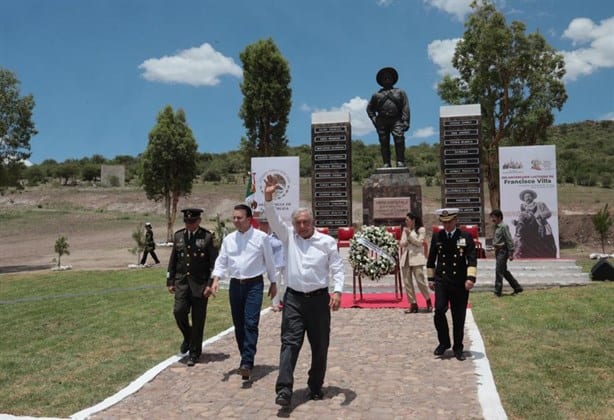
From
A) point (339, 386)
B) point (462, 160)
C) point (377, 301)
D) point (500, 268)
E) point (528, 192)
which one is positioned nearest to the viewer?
point (339, 386)

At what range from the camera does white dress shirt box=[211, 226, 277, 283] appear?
17.6 feet

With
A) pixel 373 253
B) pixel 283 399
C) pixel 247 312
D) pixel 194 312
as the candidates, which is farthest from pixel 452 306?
pixel 373 253

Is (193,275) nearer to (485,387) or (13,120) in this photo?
Answer: (485,387)

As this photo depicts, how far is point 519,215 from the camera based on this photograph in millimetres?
13953

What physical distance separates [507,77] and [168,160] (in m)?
18.7

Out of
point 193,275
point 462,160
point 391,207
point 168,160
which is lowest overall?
point 193,275

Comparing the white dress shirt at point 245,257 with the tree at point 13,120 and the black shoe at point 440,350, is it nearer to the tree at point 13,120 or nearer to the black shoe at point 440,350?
the black shoe at point 440,350

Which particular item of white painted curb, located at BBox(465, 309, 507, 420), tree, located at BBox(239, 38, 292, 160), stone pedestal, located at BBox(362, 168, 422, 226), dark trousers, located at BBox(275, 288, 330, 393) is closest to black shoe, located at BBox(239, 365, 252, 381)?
dark trousers, located at BBox(275, 288, 330, 393)

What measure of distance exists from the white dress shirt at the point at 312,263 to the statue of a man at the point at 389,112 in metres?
11.4

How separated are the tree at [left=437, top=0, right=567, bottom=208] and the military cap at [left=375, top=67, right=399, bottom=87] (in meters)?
7.31

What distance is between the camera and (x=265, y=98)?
88.0 ft

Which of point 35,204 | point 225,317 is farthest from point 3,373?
point 35,204

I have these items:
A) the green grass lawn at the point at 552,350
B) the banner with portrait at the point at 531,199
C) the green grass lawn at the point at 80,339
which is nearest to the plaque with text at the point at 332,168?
the banner with portrait at the point at 531,199

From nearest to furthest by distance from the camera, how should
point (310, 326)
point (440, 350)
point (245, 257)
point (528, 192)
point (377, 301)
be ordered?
1. point (310, 326)
2. point (245, 257)
3. point (440, 350)
4. point (377, 301)
5. point (528, 192)
